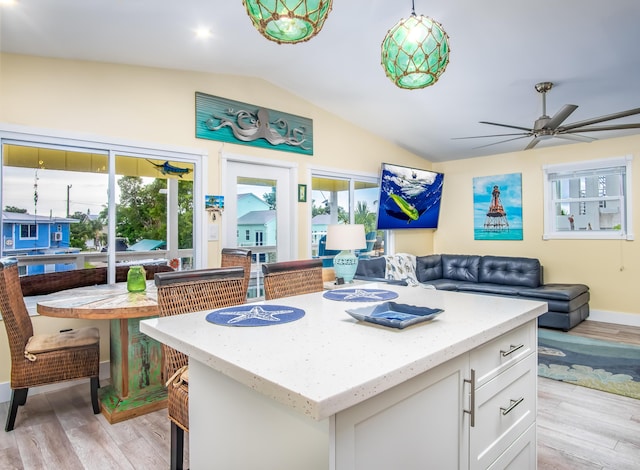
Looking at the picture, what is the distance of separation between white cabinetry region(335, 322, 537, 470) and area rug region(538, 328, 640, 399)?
1964mm

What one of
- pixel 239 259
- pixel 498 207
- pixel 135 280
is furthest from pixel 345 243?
pixel 498 207

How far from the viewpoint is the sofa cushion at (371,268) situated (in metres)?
5.04

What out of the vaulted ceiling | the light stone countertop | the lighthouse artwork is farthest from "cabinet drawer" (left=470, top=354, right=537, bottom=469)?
the lighthouse artwork

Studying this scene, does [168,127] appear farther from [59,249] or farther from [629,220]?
[629,220]

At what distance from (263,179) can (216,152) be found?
636 mm

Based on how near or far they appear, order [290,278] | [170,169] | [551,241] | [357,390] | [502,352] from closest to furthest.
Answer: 1. [357,390]
2. [502,352]
3. [290,278]
4. [170,169]
5. [551,241]

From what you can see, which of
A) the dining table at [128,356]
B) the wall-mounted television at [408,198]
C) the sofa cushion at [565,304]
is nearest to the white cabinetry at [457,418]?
the dining table at [128,356]

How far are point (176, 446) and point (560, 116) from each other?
3.71 meters

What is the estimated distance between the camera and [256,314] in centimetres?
149

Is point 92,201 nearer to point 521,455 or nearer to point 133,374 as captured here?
point 133,374

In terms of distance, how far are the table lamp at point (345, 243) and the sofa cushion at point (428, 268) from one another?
2296 millimetres

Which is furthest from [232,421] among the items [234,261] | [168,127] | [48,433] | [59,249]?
[168,127]

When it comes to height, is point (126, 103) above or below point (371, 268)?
above

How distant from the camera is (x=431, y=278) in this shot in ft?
20.2
